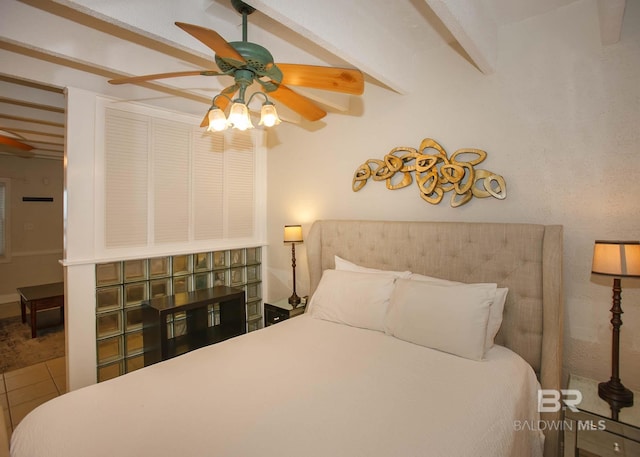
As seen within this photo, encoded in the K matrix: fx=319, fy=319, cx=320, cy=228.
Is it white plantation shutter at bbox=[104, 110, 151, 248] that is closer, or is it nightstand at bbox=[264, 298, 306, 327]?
white plantation shutter at bbox=[104, 110, 151, 248]

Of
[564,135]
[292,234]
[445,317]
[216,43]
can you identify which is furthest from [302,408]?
[564,135]

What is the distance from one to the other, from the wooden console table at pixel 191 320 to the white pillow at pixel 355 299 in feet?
3.05

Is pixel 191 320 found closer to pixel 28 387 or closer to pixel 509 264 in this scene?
pixel 28 387

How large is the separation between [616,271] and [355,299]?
141 centimetres

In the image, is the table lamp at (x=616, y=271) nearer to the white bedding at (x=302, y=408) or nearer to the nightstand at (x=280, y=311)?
the white bedding at (x=302, y=408)

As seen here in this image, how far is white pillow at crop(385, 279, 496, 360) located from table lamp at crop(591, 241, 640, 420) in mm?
521

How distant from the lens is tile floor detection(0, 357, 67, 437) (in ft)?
8.17

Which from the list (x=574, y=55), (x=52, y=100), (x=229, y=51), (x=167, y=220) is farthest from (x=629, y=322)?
(x=52, y=100)

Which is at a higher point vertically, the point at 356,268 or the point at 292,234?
the point at 292,234

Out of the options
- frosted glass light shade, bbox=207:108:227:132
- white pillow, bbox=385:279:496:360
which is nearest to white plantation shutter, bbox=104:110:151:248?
frosted glass light shade, bbox=207:108:227:132

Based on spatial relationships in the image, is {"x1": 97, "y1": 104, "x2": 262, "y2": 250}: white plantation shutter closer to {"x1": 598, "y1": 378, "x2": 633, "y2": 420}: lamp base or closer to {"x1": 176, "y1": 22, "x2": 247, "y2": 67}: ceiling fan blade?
{"x1": 176, "y1": 22, "x2": 247, "y2": 67}: ceiling fan blade

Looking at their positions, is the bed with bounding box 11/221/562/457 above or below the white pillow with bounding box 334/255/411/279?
below

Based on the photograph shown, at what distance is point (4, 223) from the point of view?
5.14 m

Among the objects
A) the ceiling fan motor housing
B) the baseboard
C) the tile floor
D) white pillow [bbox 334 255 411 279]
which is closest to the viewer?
the ceiling fan motor housing
